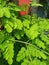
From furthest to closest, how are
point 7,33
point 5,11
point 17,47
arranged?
point 17,47 → point 7,33 → point 5,11

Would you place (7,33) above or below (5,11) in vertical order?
below

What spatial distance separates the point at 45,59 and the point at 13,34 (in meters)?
0.44

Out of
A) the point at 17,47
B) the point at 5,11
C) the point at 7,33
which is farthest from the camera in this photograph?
the point at 17,47

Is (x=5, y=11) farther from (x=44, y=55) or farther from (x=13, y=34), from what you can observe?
(x=44, y=55)

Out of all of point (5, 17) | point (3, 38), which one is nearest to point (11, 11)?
point (5, 17)

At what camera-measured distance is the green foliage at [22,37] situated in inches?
95.3

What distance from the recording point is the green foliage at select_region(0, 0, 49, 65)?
7.94ft

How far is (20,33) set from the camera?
2.59 meters

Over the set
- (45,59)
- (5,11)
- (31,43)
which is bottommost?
(45,59)

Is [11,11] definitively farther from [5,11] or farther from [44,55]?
[44,55]

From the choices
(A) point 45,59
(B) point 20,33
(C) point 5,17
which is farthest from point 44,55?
(C) point 5,17

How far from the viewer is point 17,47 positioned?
9.00 ft

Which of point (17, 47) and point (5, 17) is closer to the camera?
point (5, 17)

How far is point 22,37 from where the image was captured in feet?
8.86
